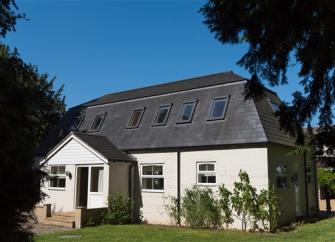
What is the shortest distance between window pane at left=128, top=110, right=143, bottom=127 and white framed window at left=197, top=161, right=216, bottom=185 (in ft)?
18.9

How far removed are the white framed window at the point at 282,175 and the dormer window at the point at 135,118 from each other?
846cm

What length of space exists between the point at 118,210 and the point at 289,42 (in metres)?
15.7

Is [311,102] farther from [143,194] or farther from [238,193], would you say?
[143,194]

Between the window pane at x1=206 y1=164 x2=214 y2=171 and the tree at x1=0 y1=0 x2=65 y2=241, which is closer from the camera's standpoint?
the tree at x1=0 y1=0 x2=65 y2=241

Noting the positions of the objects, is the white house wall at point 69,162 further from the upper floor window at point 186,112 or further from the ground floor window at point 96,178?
the upper floor window at point 186,112

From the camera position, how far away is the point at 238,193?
16859mm

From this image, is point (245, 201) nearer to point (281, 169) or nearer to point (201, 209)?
point (201, 209)

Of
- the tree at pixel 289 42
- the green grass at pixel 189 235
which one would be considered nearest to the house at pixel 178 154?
the green grass at pixel 189 235

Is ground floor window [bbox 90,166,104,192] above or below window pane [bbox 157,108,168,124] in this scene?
below

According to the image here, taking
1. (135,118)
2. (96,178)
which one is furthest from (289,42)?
(135,118)

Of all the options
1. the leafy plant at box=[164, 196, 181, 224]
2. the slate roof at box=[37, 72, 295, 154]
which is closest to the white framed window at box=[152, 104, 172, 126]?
the slate roof at box=[37, 72, 295, 154]

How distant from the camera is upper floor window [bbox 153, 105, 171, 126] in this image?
852 inches

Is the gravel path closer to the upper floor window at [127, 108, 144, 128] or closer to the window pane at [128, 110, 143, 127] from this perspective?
the upper floor window at [127, 108, 144, 128]

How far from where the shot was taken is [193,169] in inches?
739
